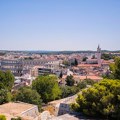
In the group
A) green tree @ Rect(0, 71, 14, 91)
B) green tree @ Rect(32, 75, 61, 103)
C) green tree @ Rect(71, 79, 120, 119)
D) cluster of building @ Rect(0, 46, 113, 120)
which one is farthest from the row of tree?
green tree @ Rect(0, 71, 14, 91)

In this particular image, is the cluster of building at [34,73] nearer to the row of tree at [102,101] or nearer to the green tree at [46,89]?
the row of tree at [102,101]

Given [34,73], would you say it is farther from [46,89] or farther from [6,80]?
[46,89]

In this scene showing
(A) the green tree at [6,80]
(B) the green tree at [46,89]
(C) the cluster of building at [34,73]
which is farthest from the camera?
(A) the green tree at [6,80]

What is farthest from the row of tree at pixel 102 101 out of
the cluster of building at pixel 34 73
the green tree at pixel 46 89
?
the green tree at pixel 46 89

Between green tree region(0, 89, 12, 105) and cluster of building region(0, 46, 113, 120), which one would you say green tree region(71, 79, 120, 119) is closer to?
cluster of building region(0, 46, 113, 120)

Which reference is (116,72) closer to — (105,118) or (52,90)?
(105,118)

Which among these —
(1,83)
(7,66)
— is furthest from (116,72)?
(7,66)

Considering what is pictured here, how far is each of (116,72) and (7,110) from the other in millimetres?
10010

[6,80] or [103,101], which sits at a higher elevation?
[103,101]

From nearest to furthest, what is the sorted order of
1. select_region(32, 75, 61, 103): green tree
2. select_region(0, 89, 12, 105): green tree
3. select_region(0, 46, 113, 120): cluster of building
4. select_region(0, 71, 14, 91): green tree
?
select_region(0, 46, 113, 120): cluster of building → select_region(0, 89, 12, 105): green tree → select_region(32, 75, 61, 103): green tree → select_region(0, 71, 14, 91): green tree

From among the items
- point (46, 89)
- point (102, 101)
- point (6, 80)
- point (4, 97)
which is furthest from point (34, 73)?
point (102, 101)

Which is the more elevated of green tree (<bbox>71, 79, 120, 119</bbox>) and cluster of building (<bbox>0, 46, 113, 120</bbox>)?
green tree (<bbox>71, 79, 120, 119</bbox>)

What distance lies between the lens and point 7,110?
19906 mm

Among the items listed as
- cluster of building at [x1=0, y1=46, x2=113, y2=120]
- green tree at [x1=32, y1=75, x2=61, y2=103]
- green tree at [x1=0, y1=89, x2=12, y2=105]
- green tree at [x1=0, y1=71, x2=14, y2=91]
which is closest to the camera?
cluster of building at [x1=0, y1=46, x2=113, y2=120]
